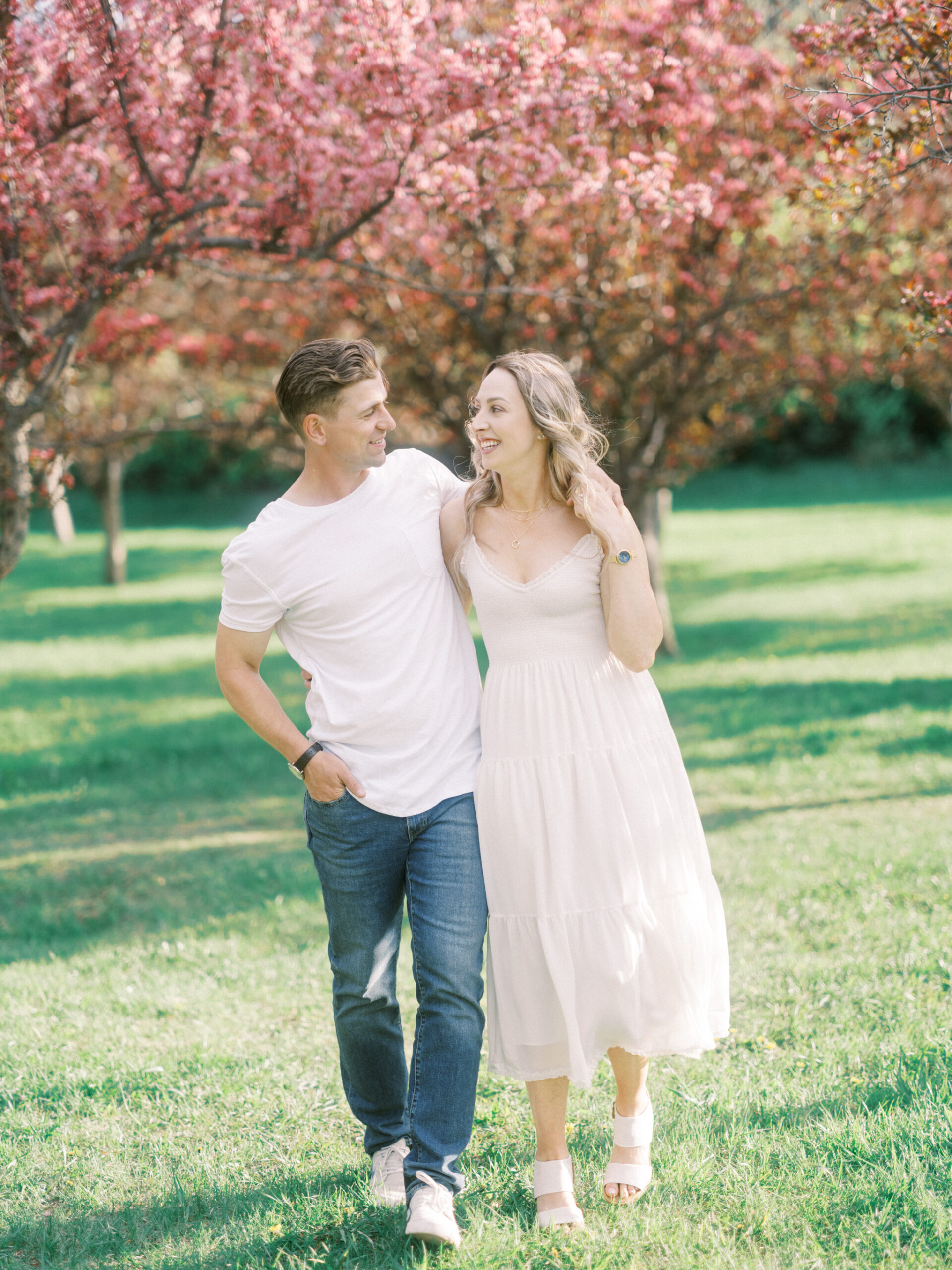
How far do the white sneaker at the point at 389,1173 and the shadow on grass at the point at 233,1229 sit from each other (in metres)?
0.04

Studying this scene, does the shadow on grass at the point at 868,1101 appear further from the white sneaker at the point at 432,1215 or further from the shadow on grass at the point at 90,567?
the shadow on grass at the point at 90,567

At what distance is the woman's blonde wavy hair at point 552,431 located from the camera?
2.94m

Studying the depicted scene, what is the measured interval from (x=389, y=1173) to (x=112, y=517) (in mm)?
16800

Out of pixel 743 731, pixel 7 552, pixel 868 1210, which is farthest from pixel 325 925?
pixel 743 731

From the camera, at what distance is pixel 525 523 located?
3.05 meters

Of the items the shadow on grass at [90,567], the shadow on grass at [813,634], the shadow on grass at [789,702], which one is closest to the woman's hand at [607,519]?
the shadow on grass at [789,702]

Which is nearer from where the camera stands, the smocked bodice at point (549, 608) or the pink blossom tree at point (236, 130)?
the smocked bodice at point (549, 608)

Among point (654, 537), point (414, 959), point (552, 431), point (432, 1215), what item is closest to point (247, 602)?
point (552, 431)

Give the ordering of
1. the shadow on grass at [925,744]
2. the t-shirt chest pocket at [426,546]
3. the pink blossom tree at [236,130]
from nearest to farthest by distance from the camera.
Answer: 1. the t-shirt chest pocket at [426,546]
2. the pink blossom tree at [236,130]
3. the shadow on grass at [925,744]

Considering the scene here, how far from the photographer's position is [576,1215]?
289 centimetres

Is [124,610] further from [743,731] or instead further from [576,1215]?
[576,1215]

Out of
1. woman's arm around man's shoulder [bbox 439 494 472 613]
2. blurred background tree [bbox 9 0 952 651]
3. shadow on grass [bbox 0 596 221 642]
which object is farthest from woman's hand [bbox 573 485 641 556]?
shadow on grass [bbox 0 596 221 642]

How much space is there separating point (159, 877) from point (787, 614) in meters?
10.2

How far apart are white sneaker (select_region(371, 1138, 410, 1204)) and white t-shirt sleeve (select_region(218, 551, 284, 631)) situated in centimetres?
144
